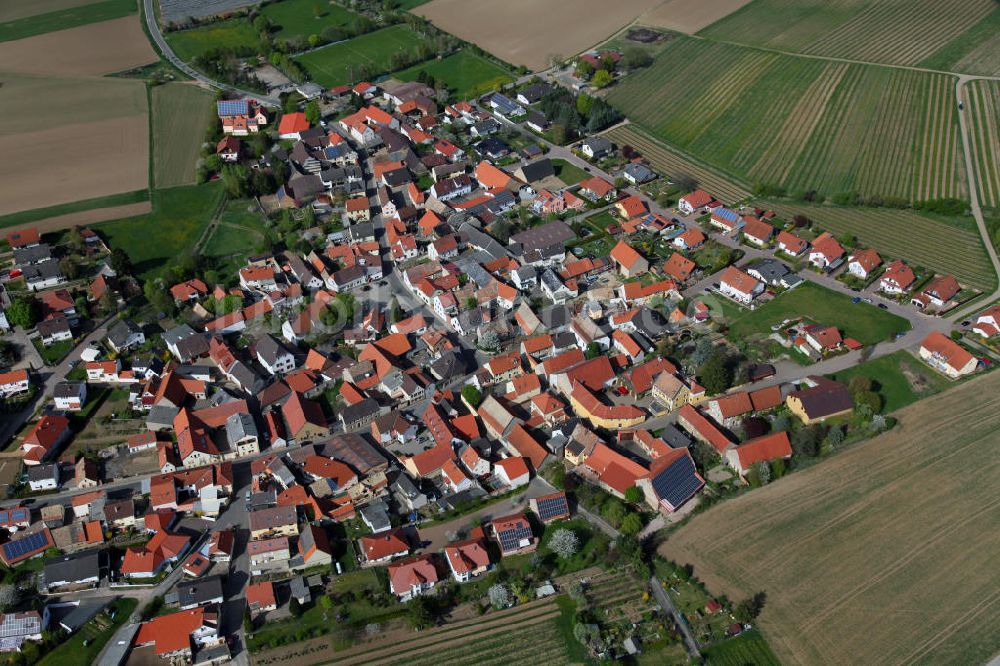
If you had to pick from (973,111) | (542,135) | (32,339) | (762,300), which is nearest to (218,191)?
(32,339)

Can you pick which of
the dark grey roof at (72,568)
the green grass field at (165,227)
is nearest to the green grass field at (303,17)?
the green grass field at (165,227)

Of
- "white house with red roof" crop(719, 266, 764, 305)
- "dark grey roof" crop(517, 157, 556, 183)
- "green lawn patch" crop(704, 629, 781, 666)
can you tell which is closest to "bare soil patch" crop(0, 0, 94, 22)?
"dark grey roof" crop(517, 157, 556, 183)

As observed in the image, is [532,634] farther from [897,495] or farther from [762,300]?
[762,300]

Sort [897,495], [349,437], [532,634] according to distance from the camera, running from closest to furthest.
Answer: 1. [532,634]
2. [897,495]
3. [349,437]

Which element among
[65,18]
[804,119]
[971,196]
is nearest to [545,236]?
[804,119]

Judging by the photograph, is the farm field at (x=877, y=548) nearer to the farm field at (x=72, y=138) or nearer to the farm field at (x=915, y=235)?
the farm field at (x=915, y=235)

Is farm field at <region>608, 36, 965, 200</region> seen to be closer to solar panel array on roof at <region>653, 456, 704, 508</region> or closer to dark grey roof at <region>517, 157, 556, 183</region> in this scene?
dark grey roof at <region>517, 157, 556, 183</region>
